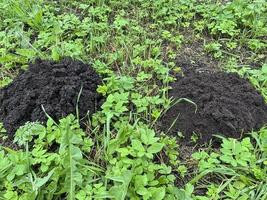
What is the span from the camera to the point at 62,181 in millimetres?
2240

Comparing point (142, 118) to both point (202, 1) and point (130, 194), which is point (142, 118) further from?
point (202, 1)

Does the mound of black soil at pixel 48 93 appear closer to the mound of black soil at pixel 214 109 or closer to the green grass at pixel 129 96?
the green grass at pixel 129 96

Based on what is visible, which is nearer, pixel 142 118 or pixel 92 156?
pixel 92 156

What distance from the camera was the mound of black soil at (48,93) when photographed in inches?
104

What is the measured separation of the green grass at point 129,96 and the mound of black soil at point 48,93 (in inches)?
4.0

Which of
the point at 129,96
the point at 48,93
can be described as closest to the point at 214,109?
the point at 129,96

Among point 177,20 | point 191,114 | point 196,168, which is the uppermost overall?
point 177,20

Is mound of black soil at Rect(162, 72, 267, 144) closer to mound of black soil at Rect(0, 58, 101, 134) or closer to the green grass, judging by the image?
the green grass

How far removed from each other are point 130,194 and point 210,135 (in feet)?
2.43

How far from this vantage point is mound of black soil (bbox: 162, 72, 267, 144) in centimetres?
262

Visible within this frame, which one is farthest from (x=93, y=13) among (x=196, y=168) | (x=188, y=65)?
(x=196, y=168)

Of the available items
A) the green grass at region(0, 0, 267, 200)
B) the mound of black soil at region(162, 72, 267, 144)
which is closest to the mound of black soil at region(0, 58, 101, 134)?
the green grass at region(0, 0, 267, 200)

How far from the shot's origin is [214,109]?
2662mm

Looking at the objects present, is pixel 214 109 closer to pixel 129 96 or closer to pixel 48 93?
pixel 129 96
